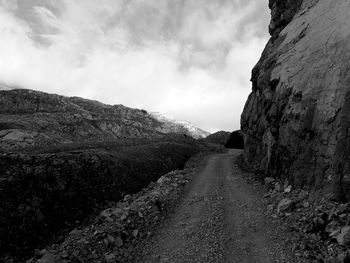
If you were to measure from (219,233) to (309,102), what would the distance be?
35.8ft

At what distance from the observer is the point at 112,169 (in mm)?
21938

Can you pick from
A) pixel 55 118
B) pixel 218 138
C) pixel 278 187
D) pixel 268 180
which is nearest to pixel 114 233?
pixel 278 187

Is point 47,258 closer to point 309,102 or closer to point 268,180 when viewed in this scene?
point 268,180

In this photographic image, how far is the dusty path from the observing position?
465 inches

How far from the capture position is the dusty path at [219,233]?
38.7 feet

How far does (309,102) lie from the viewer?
18.5 metres

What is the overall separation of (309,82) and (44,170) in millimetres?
18647

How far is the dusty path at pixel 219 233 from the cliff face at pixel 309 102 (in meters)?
3.78

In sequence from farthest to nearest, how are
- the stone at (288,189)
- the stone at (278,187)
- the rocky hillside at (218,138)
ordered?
1. the rocky hillside at (218,138)
2. the stone at (278,187)
3. the stone at (288,189)

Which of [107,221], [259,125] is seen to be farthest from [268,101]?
[107,221]

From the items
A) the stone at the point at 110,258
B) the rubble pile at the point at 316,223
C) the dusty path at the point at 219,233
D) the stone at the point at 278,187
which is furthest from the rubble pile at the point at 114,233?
the stone at the point at 278,187

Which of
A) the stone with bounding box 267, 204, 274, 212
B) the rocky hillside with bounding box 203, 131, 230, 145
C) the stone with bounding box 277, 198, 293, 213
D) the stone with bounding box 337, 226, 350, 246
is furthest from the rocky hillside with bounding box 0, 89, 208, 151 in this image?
the stone with bounding box 337, 226, 350, 246

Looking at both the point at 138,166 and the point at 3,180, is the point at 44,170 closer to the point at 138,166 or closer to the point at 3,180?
the point at 3,180

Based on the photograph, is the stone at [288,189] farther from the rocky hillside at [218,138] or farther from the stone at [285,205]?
the rocky hillside at [218,138]
